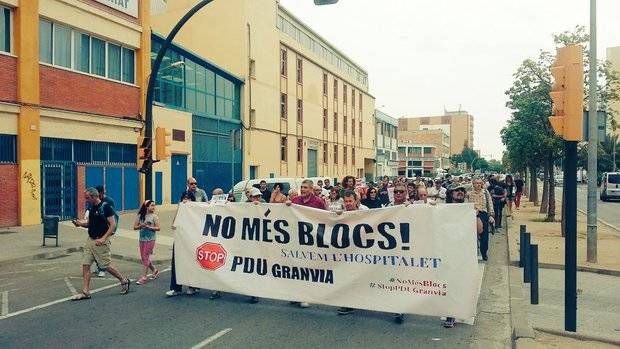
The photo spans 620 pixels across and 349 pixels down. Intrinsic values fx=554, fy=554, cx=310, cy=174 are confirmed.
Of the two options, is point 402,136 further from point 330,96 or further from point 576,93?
point 576,93

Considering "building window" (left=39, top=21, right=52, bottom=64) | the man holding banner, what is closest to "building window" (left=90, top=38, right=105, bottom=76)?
"building window" (left=39, top=21, right=52, bottom=64)

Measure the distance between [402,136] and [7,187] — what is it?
13948cm

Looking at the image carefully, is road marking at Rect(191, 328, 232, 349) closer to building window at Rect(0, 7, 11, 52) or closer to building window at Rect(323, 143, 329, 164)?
building window at Rect(0, 7, 11, 52)

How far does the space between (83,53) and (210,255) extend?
1633cm

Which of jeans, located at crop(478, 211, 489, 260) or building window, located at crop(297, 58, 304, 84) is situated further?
building window, located at crop(297, 58, 304, 84)

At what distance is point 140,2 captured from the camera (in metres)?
25.0

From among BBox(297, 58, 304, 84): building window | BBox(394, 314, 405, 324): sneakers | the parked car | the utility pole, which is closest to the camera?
BBox(394, 314, 405, 324): sneakers

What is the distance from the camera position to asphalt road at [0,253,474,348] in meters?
6.26

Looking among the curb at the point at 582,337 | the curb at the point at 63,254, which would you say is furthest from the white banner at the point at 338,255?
the curb at the point at 63,254

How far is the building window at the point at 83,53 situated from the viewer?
65.8ft

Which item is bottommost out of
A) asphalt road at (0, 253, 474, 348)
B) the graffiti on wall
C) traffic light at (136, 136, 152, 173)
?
asphalt road at (0, 253, 474, 348)

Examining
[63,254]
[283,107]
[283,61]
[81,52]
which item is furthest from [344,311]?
[283,61]

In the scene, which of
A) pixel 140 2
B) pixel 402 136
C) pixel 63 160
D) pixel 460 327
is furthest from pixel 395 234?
pixel 402 136

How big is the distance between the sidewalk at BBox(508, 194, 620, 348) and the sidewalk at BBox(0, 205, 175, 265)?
311 inches
